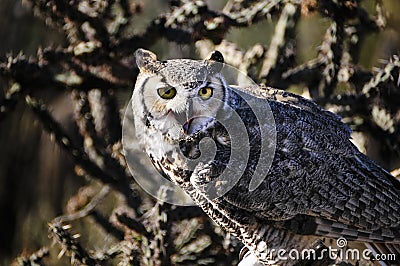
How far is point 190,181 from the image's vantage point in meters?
3.30

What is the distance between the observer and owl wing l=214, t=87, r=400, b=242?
131 inches

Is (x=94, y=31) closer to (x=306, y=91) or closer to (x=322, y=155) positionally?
(x=306, y=91)

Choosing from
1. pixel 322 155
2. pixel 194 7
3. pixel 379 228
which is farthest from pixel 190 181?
pixel 194 7

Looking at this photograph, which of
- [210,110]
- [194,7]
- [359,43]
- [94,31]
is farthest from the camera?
[359,43]

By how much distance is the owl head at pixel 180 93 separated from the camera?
3139 mm

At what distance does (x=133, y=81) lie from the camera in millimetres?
4441

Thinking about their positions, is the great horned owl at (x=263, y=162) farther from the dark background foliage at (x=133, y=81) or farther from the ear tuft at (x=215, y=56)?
the dark background foliage at (x=133, y=81)

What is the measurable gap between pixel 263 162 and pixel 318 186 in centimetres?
25

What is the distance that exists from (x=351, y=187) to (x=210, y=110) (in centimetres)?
66

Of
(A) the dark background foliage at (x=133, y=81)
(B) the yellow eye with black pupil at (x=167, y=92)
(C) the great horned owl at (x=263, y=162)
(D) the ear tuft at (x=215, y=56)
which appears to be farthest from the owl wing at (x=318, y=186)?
(A) the dark background foliage at (x=133, y=81)
